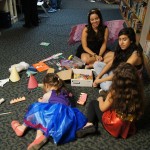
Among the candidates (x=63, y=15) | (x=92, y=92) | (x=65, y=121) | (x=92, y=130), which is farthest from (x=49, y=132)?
(x=63, y=15)

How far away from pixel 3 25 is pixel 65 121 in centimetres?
321

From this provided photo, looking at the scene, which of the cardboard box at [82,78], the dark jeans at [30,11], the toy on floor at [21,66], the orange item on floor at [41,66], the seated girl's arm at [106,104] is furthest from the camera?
the dark jeans at [30,11]

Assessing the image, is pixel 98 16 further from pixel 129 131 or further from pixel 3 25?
pixel 3 25

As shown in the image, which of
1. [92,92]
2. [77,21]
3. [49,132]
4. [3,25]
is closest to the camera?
[49,132]

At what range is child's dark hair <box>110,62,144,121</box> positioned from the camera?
142cm

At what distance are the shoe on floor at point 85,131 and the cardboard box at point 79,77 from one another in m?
0.71

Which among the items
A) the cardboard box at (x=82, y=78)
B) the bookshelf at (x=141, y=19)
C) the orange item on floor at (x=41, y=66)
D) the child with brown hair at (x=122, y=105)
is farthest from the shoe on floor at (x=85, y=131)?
the bookshelf at (x=141, y=19)

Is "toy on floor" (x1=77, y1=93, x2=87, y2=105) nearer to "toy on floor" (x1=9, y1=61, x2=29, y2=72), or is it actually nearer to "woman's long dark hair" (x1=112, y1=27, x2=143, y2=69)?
"woman's long dark hair" (x1=112, y1=27, x2=143, y2=69)

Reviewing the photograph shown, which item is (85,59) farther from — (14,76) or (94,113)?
(94,113)

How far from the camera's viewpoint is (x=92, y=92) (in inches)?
87.7

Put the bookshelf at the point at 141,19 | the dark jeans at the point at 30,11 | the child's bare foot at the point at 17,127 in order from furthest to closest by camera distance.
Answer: the dark jeans at the point at 30,11 → the bookshelf at the point at 141,19 → the child's bare foot at the point at 17,127

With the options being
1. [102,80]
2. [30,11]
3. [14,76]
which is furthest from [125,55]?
[30,11]

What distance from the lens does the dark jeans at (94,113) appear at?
68.2 inches

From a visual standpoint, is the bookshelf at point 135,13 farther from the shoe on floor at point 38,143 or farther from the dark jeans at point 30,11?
the shoe on floor at point 38,143
